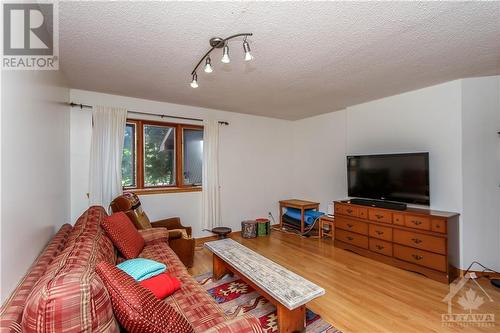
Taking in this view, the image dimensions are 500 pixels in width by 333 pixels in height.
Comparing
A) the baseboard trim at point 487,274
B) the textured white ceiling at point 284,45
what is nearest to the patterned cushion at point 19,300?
the textured white ceiling at point 284,45

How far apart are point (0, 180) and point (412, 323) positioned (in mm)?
2897

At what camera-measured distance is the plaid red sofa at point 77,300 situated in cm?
76

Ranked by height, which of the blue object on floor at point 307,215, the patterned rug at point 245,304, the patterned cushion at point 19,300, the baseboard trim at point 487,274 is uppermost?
the patterned cushion at point 19,300

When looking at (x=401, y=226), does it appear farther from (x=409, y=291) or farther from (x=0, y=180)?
(x=0, y=180)

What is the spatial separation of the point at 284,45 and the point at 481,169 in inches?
110

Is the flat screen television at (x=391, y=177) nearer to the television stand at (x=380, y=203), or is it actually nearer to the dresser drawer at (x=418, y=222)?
the television stand at (x=380, y=203)

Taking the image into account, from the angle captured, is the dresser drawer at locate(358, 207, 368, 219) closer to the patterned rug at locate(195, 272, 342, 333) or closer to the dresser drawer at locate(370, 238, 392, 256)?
the dresser drawer at locate(370, 238, 392, 256)

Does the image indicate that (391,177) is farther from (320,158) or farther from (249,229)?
(249,229)

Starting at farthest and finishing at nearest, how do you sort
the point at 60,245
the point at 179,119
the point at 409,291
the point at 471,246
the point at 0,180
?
the point at 179,119 < the point at 471,246 < the point at 409,291 < the point at 60,245 < the point at 0,180

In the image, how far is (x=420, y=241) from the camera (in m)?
2.76

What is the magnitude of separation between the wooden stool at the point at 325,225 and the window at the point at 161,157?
7.48 feet

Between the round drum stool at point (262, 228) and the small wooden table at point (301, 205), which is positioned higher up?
the small wooden table at point (301, 205)

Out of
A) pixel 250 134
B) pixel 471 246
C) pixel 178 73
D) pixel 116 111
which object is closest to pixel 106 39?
pixel 178 73

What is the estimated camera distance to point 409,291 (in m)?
2.38
